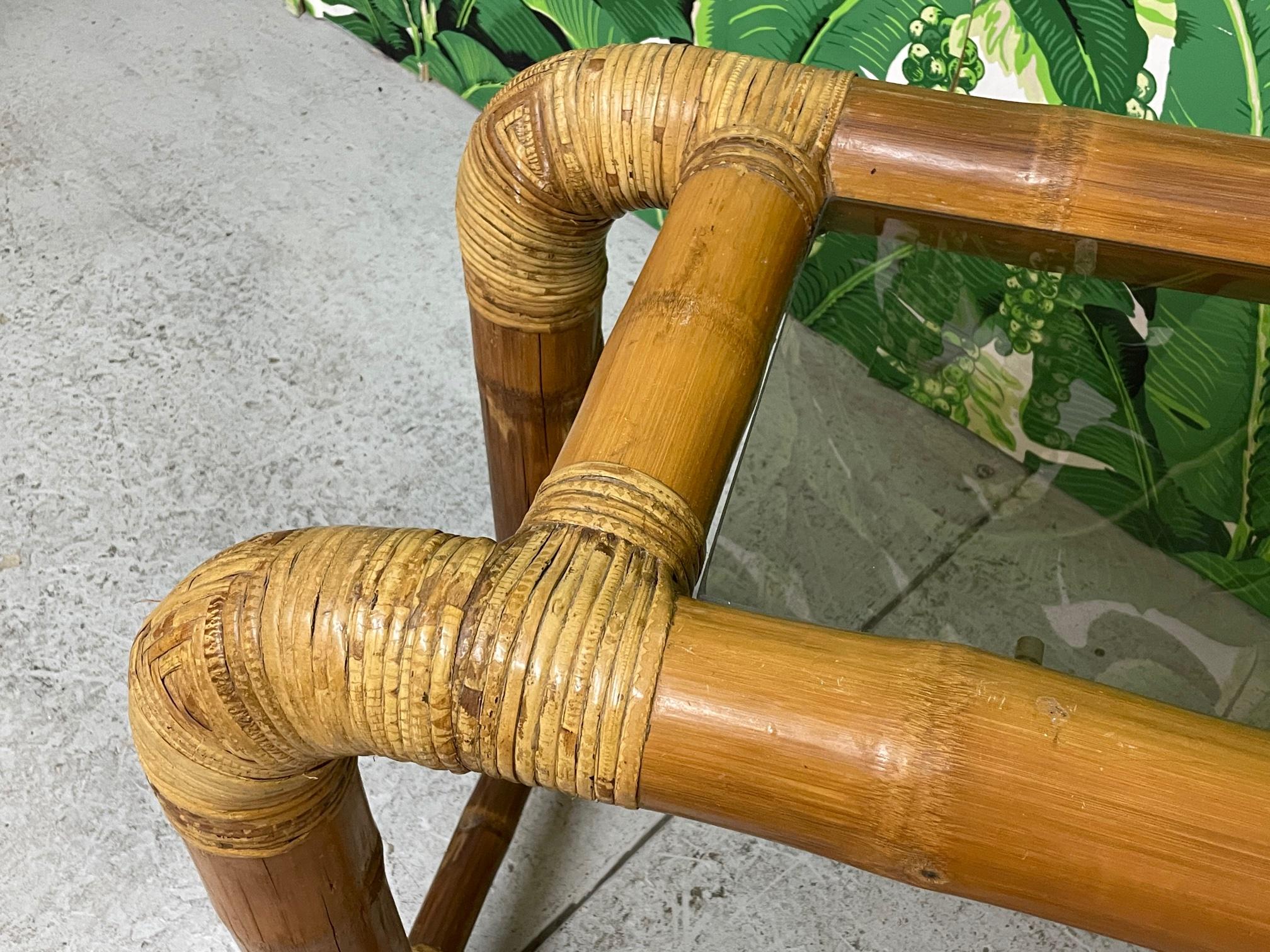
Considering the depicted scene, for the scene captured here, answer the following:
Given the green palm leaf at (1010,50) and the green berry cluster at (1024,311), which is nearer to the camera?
the green berry cluster at (1024,311)

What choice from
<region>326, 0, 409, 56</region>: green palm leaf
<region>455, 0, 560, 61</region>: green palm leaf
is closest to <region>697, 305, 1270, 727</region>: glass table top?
<region>455, 0, 560, 61</region>: green palm leaf

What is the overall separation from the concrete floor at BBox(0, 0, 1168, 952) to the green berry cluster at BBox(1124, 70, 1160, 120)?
644 mm

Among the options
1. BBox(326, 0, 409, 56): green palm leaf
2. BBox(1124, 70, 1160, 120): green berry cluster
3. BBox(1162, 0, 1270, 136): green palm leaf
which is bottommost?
BBox(326, 0, 409, 56): green palm leaf

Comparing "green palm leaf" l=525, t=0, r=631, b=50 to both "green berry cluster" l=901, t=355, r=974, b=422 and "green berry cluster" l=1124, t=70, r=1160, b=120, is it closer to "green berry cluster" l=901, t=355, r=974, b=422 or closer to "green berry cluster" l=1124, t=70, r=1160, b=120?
"green berry cluster" l=1124, t=70, r=1160, b=120

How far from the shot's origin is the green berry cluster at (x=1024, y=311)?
0.67 m

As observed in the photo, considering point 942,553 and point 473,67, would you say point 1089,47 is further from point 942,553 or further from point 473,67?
point 473,67

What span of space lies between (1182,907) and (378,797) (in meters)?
A: 0.81

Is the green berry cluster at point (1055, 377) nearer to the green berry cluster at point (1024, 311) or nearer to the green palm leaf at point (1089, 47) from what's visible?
the green berry cluster at point (1024, 311)

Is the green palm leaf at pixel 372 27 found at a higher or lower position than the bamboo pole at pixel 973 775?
lower

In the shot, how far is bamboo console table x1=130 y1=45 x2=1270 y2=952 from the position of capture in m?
0.40

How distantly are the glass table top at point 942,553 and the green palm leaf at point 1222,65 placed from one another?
351 mm

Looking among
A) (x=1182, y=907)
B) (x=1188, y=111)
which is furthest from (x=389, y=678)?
(x=1188, y=111)

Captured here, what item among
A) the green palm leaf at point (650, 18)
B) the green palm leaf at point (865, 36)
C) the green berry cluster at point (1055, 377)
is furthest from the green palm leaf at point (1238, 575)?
the green palm leaf at point (650, 18)

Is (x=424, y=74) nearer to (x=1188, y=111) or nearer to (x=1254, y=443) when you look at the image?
(x=1188, y=111)
